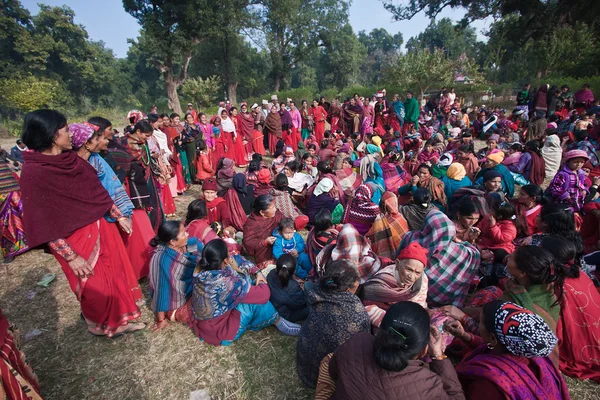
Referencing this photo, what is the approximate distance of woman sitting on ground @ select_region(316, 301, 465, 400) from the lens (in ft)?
4.79

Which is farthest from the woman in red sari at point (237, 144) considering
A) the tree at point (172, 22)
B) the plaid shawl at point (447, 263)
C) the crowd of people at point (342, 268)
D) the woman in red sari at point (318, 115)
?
the tree at point (172, 22)

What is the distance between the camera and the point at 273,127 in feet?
34.6

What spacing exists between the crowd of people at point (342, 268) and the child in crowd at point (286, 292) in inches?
0.7

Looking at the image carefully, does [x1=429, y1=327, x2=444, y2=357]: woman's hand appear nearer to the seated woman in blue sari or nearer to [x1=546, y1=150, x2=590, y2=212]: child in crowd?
[x1=546, y1=150, x2=590, y2=212]: child in crowd

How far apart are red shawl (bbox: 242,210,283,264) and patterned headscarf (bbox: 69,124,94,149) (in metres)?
2.04

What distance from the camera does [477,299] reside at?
9.36 ft

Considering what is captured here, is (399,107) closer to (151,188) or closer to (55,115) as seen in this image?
(151,188)

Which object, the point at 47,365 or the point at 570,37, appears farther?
the point at 570,37

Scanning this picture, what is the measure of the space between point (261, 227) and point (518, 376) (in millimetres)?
2981

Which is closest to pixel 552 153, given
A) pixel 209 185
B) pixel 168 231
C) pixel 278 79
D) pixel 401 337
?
pixel 209 185

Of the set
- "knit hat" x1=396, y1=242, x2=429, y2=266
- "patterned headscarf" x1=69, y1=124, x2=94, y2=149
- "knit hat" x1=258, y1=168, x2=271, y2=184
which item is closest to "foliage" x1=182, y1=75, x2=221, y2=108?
"knit hat" x1=258, y1=168, x2=271, y2=184

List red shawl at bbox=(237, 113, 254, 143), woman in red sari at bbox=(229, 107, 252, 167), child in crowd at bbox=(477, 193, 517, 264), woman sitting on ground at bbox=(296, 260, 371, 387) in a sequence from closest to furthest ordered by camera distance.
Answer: woman sitting on ground at bbox=(296, 260, 371, 387)
child in crowd at bbox=(477, 193, 517, 264)
woman in red sari at bbox=(229, 107, 252, 167)
red shawl at bbox=(237, 113, 254, 143)

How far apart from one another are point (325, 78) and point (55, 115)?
4573 centimetres

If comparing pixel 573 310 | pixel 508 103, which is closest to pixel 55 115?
pixel 573 310
